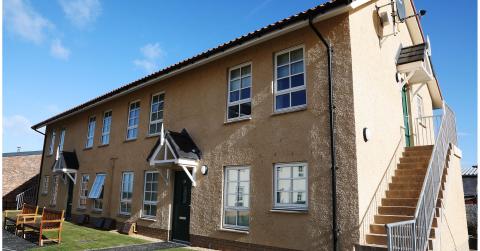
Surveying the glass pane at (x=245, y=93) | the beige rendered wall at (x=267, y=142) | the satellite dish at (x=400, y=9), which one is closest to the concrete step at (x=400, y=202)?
the beige rendered wall at (x=267, y=142)

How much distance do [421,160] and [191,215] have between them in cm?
696

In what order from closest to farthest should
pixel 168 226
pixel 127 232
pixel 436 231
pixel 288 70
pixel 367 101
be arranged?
1. pixel 436 231
2. pixel 367 101
3. pixel 288 70
4. pixel 168 226
5. pixel 127 232

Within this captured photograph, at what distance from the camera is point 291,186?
9.09 meters

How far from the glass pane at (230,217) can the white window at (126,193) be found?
17.1ft

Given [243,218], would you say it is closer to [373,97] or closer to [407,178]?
[407,178]

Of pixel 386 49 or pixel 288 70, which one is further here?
pixel 386 49

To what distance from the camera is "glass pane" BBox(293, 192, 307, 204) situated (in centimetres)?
882

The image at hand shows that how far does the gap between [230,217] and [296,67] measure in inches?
179

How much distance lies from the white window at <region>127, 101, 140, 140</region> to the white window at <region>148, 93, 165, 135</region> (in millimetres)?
1044

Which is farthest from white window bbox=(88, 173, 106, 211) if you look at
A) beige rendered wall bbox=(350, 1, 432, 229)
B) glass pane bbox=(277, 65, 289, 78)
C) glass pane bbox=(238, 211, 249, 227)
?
beige rendered wall bbox=(350, 1, 432, 229)

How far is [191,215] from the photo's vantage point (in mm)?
11273

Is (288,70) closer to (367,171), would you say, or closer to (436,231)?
(367,171)

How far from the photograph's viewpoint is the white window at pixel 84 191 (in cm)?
1705

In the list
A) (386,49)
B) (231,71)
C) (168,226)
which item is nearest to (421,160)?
(386,49)
